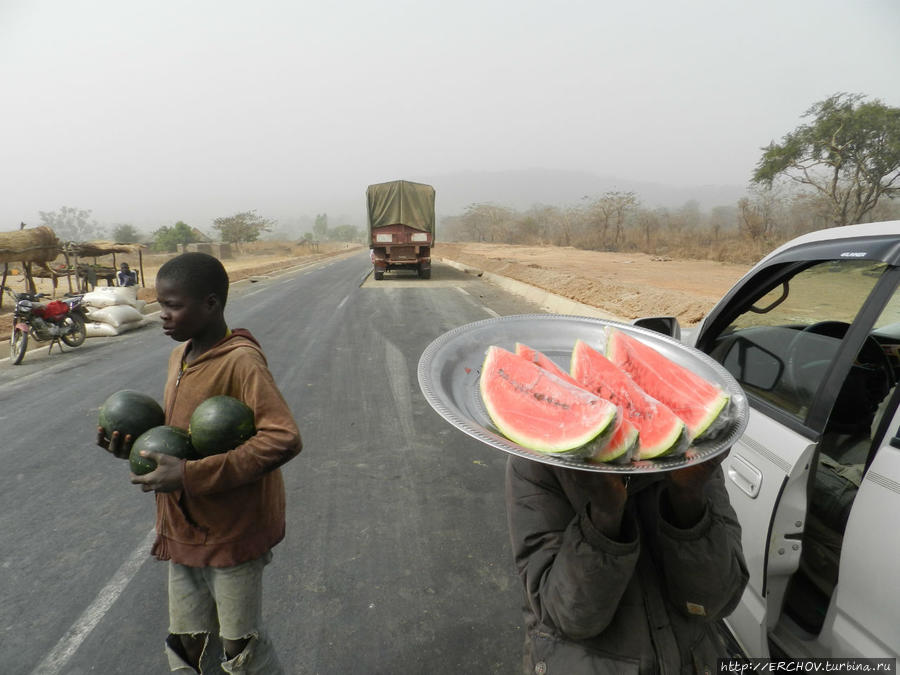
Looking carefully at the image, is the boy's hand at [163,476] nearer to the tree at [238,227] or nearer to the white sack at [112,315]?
the white sack at [112,315]

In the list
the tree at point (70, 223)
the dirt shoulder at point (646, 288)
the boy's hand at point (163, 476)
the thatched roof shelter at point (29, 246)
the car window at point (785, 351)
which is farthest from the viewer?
the tree at point (70, 223)

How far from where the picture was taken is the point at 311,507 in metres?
3.57

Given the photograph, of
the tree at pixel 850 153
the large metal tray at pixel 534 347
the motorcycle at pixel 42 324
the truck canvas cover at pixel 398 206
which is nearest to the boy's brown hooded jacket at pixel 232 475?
the large metal tray at pixel 534 347

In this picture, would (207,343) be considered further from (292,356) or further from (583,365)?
(292,356)

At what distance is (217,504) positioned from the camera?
5.87ft

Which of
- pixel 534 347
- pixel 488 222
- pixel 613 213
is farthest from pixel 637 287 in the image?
pixel 488 222

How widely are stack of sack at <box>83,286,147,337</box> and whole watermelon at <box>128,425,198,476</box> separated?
10749mm

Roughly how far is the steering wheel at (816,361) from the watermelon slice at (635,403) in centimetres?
140

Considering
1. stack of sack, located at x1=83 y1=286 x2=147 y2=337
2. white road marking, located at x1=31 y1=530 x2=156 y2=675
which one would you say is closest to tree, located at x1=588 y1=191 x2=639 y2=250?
stack of sack, located at x1=83 y1=286 x2=147 y2=337

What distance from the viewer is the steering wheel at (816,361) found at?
83.2 inches

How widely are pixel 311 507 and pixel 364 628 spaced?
1.30m

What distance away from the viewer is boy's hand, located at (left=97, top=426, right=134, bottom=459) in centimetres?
176

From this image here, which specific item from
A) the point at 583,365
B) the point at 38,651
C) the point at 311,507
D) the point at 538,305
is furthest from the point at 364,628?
the point at 538,305

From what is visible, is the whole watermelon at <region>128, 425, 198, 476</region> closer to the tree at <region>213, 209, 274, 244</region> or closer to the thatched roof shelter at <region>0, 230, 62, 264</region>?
the thatched roof shelter at <region>0, 230, 62, 264</region>
